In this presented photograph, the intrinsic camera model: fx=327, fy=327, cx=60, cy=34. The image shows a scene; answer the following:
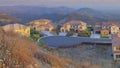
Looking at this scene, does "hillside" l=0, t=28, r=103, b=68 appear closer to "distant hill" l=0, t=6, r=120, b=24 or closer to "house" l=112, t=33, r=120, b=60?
"house" l=112, t=33, r=120, b=60

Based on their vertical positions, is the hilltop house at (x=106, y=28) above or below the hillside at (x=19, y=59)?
below

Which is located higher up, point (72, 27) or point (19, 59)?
point (19, 59)

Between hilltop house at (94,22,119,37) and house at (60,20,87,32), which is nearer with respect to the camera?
hilltop house at (94,22,119,37)

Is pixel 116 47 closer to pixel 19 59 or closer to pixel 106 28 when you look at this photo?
pixel 19 59

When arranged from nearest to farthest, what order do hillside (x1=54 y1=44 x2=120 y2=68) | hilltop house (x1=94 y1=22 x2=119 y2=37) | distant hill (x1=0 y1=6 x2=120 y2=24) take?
hillside (x1=54 y1=44 x2=120 y2=68) → hilltop house (x1=94 y1=22 x2=119 y2=37) → distant hill (x1=0 y1=6 x2=120 y2=24)

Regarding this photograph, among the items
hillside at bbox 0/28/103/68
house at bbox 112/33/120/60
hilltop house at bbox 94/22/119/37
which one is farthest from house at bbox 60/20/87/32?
hillside at bbox 0/28/103/68

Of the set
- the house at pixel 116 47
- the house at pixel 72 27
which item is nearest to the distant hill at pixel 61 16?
the house at pixel 72 27

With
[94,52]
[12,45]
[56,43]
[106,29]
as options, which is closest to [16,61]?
[12,45]

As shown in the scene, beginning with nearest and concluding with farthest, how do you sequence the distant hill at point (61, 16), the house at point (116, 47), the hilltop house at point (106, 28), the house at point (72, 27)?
the house at point (116, 47) < the hilltop house at point (106, 28) < the house at point (72, 27) < the distant hill at point (61, 16)

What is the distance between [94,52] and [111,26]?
712 inches

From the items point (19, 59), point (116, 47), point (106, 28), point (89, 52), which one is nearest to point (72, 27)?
point (106, 28)

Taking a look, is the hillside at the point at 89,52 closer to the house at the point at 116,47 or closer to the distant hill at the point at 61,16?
the house at the point at 116,47

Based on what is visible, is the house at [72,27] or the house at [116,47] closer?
the house at [116,47]

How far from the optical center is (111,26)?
119ft
